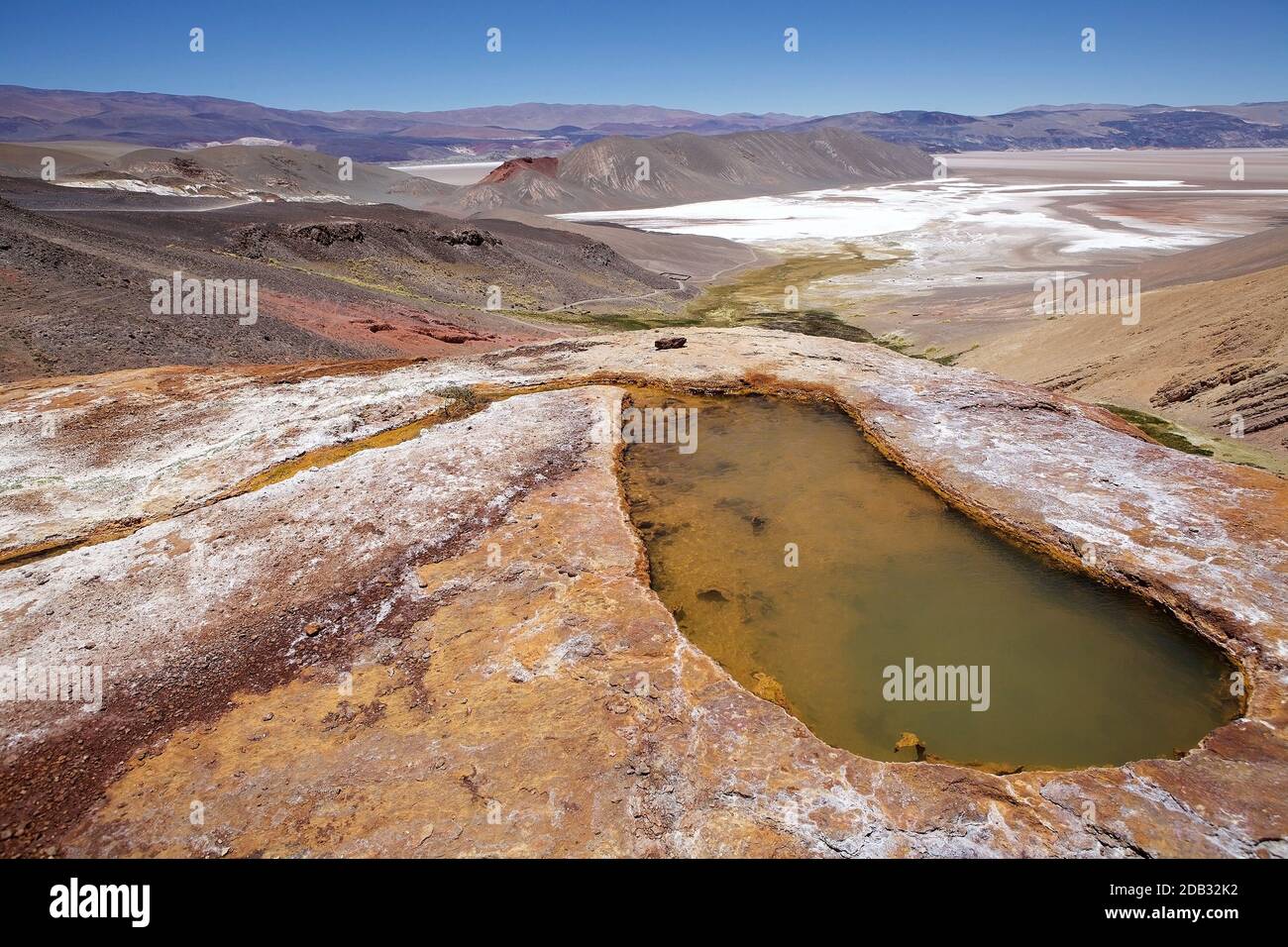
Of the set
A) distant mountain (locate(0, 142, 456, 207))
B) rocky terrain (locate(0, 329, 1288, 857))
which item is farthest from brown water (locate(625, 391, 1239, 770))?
distant mountain (locate(0, 142, 456, 207))

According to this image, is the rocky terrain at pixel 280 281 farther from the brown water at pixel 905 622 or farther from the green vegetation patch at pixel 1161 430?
the green vegetation patch at pixel 1161 430

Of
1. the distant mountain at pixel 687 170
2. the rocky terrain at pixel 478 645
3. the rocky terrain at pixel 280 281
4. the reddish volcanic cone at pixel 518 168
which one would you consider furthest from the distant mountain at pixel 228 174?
the rocky terrain at pixel 478 645

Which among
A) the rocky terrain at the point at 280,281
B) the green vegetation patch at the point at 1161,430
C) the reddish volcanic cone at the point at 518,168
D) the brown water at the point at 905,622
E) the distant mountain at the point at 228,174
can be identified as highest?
the reddish volcanic cone at the point at 518,168

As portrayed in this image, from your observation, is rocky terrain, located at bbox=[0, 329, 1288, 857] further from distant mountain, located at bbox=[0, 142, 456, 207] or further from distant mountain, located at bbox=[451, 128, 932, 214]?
distant mountain, located at bbox=[451, 128, 932, 214]

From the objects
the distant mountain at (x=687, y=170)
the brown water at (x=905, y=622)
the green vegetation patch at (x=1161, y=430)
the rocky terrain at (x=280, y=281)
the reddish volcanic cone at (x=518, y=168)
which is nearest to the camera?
the brown water at (x=905, y=622)

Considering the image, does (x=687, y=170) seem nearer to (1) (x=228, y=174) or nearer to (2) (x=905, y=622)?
(1) (x=228, y=174)

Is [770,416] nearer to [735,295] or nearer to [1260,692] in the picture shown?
[1260,692]

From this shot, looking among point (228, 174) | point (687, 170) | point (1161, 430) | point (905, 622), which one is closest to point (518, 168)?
point (687, 170)

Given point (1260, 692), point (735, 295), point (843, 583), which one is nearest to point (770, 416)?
point (843, 583)
